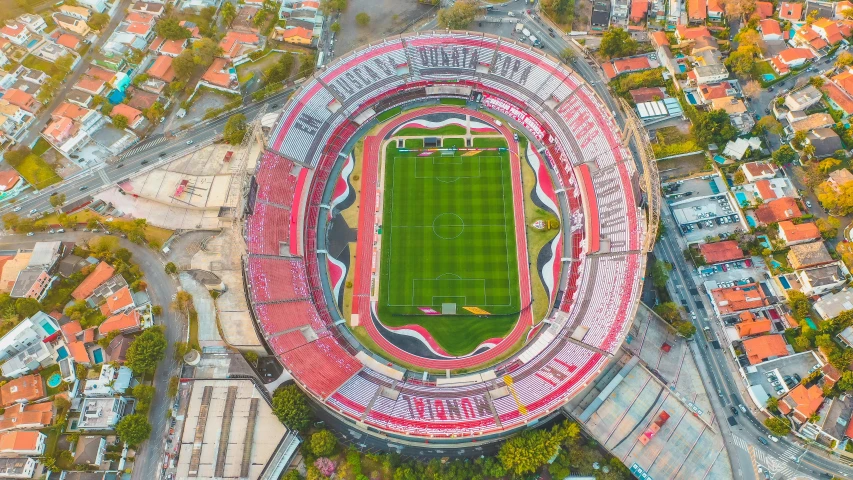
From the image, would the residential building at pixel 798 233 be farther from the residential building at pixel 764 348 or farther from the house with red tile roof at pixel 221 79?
the house with red tile roof at pixel 221 79

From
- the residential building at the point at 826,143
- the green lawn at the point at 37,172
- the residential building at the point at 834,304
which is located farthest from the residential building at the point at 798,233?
the green lawn at the point at 37,172

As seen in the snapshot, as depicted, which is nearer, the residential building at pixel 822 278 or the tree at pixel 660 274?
the residential building at pixel 822 278

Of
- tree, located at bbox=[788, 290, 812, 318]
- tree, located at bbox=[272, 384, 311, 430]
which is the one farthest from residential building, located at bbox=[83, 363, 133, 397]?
tree, located at bbox=[788, 290, 812, 318]

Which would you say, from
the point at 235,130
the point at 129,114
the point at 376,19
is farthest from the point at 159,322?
the point at 376,19

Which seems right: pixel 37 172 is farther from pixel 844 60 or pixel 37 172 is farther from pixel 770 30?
pixel 844 60

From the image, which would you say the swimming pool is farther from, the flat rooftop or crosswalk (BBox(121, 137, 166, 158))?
crosswalk (BBox(121, 137, 166, 158))

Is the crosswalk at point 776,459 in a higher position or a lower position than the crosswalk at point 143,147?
lower
